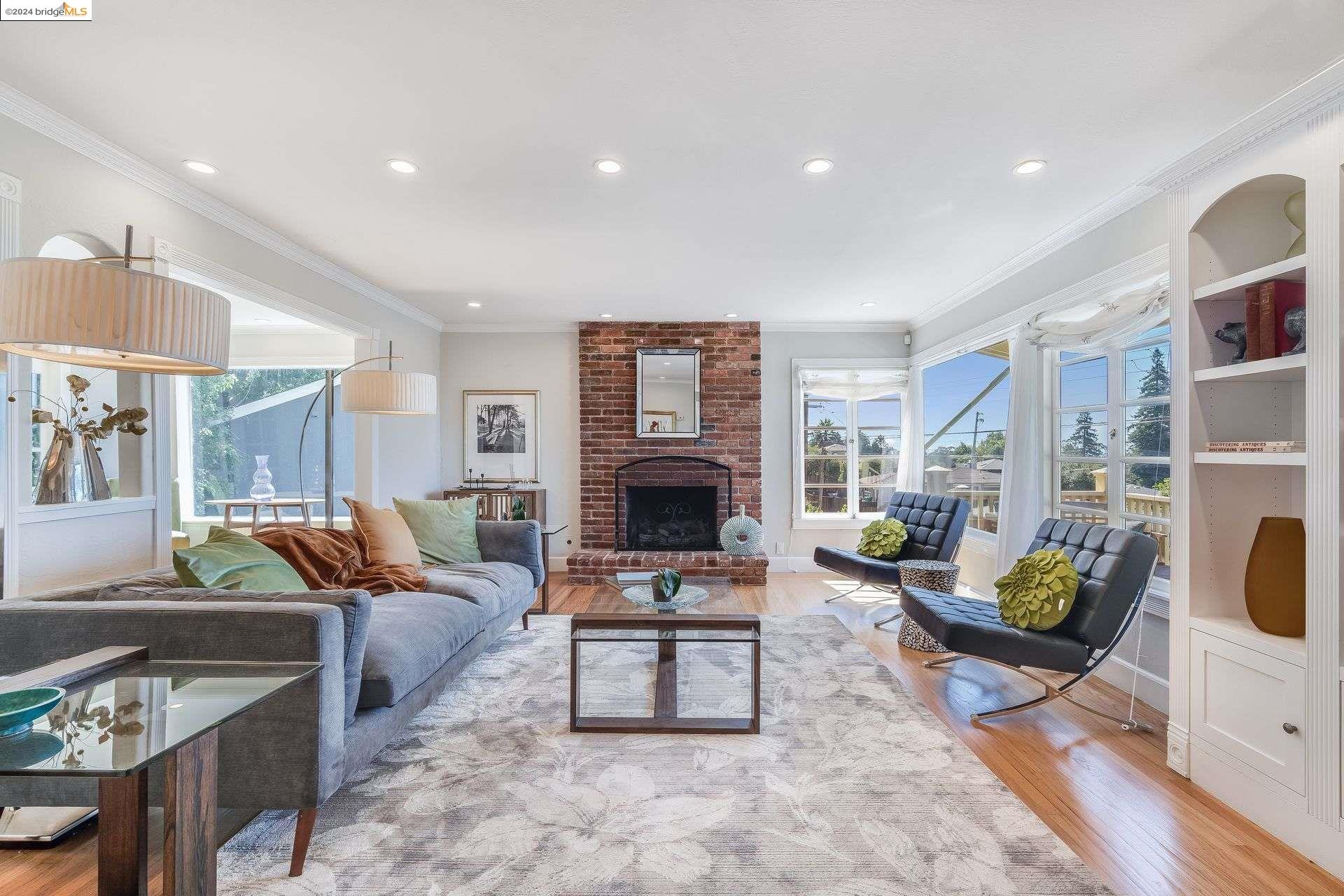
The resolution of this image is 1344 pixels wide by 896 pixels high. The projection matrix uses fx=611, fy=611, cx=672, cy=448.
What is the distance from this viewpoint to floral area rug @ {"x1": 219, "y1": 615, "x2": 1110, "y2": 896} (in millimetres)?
1675

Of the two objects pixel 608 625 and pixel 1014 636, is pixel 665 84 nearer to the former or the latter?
pixel 608 625

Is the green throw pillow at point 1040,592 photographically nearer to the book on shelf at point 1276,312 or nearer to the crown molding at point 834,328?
the book on shelf at point 1276,312

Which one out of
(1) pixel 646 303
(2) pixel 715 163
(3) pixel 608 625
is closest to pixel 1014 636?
(3) pixel 608 625

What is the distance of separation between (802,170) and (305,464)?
629 cm

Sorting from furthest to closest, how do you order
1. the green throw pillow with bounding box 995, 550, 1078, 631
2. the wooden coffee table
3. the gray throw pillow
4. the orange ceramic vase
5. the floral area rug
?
1. the green throw pillow with bounding box 995, 550, 1078, 631
2. the wooden coffee table
3. the orange ceramic vase
4. the gray throw pillow
5. the floral area rug

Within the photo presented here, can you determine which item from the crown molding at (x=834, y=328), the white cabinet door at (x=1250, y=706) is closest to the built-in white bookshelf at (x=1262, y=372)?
the white cabinet door at (x=1250, y=706)

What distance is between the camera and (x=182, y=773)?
1187 mm

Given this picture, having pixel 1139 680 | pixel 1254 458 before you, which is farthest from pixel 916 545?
pixel 1254 458

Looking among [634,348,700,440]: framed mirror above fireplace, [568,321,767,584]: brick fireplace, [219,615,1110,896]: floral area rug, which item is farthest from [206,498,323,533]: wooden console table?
[219,615,1110,896]: floral area rug

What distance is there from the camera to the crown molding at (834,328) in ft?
20.0

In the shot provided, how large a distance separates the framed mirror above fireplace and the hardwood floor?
2.80 m

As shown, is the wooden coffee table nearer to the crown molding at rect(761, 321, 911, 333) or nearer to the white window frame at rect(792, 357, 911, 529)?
the white window frame at rect(792, 357, 911, 529)

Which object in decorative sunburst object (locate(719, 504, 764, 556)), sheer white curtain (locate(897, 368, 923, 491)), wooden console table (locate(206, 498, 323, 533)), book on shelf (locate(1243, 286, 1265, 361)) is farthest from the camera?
wooden console table (locate(206, 498, 323, 533))

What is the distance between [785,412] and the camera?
618 centimetres
